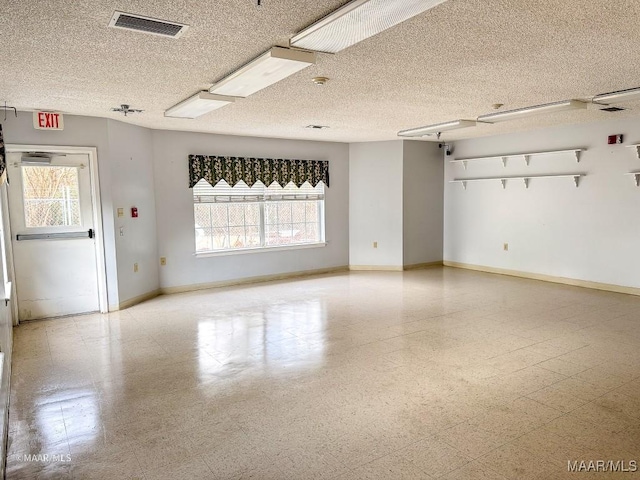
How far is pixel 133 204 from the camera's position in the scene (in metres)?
5.59

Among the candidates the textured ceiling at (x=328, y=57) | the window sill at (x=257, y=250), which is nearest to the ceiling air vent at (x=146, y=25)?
the textured ceiling at (x=328, y=57)

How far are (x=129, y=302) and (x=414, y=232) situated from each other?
4864mm

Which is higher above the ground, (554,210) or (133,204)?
(133,204)

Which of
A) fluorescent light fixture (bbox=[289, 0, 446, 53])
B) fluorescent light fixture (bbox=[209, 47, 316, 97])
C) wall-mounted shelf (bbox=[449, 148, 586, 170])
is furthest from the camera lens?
wall-mounted shelf (bbox=[449, 148, 586, 170])

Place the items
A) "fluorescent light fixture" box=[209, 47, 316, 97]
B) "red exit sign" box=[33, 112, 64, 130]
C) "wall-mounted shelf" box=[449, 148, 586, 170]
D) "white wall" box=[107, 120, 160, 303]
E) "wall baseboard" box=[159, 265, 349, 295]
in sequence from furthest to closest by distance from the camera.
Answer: "wall baseboard" box=[159, 265, 349, 295] → "wall-mounted shelf" box=[449, 148, 586, 170] → "white wall" box=[107, 120, 160, 303] → "red exit sign" box=[33, 112, 64, 130] → "fluorescent light fixture" box=[209, 47, 316, 97]

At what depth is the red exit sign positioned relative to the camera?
457 cm

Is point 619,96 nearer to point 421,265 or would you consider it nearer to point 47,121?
point 421,265

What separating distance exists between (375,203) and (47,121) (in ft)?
16.6

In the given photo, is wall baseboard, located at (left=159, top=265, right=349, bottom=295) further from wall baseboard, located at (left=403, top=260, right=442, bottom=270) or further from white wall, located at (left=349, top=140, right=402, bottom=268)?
wall baseboard, located at (left=403, top=260, right=442, bottom=270)

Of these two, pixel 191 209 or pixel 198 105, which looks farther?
pixel 191 209

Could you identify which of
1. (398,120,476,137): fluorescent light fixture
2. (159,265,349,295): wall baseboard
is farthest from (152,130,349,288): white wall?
(398,120,476,137): fluorescent light fixture

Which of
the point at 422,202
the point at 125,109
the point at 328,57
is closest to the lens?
the point at 328,57

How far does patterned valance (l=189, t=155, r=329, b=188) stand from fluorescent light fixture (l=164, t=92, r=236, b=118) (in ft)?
5.40
